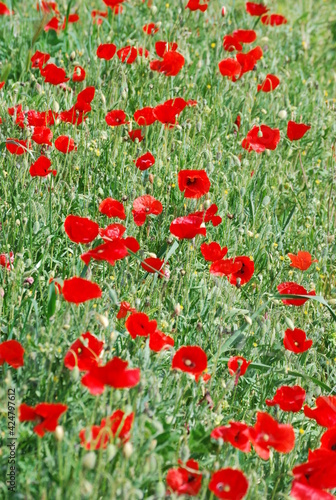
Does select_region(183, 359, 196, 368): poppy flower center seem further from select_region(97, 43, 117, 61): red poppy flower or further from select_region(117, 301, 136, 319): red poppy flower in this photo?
select_region(97, 43, 117, 61): red poppy flower

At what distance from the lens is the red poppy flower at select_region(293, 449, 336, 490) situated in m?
1.75

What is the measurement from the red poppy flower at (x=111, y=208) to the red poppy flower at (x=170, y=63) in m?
1.17

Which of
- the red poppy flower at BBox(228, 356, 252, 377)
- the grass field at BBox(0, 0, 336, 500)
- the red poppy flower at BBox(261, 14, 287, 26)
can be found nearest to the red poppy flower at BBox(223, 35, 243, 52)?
the grass field at BBox(0, 0, 336, 500)

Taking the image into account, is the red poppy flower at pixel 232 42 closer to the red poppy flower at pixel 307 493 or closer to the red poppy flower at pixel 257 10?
the red poppy flower at pixel 257 10

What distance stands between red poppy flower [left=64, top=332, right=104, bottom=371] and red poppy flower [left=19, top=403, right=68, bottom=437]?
0.16 metres

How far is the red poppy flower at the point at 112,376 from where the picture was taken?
1.75 meters

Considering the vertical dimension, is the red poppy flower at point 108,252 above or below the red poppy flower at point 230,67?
below

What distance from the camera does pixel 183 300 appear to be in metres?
2.65

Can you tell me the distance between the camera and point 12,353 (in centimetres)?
194

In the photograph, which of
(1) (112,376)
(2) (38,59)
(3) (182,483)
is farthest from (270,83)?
(3) (182,483)

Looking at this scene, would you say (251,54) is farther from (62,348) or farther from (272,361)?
(62,348)

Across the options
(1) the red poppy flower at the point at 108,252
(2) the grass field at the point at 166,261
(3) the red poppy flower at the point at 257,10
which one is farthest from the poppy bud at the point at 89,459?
(3) the red poppy flower at the point at 257,10

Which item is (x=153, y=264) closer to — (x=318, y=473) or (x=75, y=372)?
(x=75, y=372)

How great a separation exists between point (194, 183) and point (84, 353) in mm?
951
